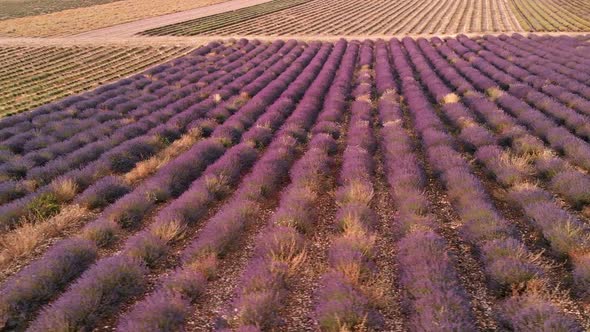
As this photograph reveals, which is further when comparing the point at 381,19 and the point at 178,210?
the point at 381,19

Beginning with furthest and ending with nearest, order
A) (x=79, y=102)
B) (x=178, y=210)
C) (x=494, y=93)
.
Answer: (x=79, y=102), (x=494, y=93), (x=178, y=210)

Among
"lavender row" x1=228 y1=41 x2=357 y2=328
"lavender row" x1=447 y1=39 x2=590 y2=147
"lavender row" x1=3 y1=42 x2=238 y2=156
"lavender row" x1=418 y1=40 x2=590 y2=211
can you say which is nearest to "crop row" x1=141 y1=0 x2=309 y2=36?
"lavender row" x1=3 y1=42 x2=238 y2=156

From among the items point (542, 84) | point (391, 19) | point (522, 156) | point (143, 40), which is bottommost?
point (522, 156)

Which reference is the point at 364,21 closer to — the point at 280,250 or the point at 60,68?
the point at 60,68

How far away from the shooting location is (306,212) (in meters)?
6.35

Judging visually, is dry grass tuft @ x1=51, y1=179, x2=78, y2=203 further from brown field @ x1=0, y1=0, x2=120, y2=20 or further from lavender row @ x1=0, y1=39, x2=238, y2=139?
brown field @ x1=0, y1=0, x2=120, y2=20

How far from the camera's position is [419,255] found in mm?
5012

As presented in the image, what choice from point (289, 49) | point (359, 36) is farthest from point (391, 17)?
point (289, 49)

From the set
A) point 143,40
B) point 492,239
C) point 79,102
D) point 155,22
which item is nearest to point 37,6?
point 155,22

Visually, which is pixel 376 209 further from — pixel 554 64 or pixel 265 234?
pixel 554 64

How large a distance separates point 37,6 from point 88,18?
2157 centimetres

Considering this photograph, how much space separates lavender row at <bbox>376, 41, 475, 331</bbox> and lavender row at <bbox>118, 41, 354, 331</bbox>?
7.56ft

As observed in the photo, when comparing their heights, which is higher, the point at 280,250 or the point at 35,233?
the point at 35,233

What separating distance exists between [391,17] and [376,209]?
38.1m
